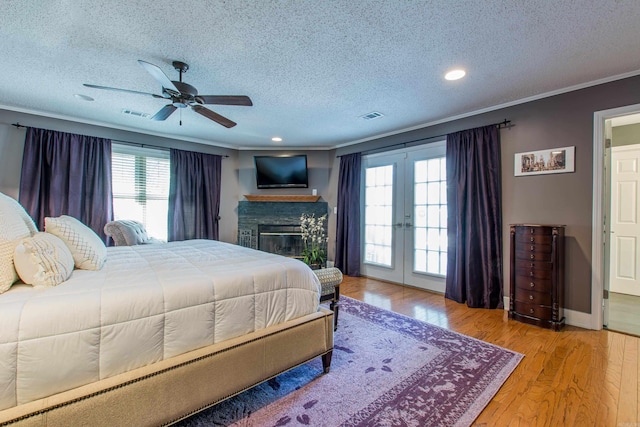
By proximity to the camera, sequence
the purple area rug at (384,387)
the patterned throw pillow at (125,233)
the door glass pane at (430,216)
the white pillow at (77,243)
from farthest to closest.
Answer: the door glass pane at (430,216) → the patterned throw pillow at (125,233) → the white pillow at (77,243) → the purple area rug at (384,387)

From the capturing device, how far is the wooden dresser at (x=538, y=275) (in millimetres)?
2717

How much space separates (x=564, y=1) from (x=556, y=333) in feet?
8.91

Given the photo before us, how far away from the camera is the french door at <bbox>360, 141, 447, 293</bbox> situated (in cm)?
401

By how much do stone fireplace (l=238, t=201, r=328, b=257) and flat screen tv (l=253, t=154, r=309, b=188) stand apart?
15.7 inches

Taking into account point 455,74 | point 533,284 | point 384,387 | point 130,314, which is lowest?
point 384,387

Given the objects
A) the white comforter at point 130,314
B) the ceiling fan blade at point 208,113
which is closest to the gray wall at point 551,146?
the ceiling fan blade at point 208,113

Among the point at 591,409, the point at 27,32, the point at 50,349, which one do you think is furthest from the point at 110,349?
the point at 591,409

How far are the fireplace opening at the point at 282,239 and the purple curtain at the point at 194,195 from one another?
0.89 metres

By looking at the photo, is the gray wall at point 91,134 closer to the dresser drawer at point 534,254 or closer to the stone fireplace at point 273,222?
the stone fireplace at point 273,222

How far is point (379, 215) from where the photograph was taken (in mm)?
4801

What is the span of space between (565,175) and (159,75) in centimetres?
393

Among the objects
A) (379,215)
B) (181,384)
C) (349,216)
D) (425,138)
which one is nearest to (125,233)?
(181,384)

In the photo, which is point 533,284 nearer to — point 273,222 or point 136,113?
point 273,222

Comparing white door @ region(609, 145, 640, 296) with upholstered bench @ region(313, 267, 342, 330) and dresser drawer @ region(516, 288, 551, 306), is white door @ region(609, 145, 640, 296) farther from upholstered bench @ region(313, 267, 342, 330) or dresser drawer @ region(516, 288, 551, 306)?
upholstered bench @ region(313, 267, 342, 330)
